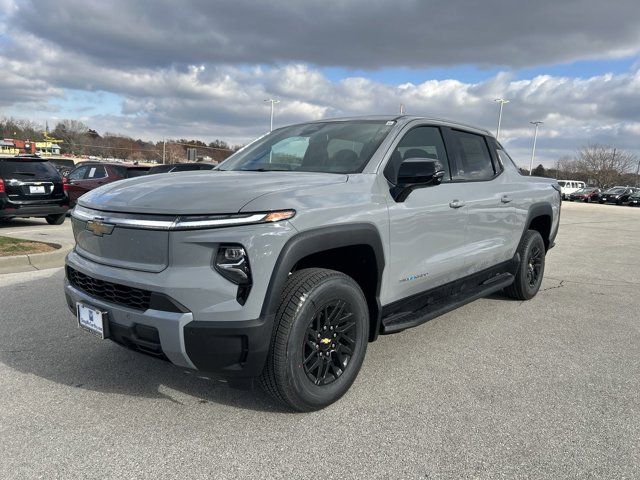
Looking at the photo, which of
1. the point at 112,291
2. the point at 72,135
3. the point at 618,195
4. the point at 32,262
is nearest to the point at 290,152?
the point at 112,291

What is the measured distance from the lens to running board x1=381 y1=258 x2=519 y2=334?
11.4 feet

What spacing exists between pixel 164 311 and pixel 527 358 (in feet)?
9.56

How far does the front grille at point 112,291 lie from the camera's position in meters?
2.66

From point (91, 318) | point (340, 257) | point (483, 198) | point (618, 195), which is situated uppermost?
point (483, 198)

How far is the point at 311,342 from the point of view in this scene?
2.92 meters

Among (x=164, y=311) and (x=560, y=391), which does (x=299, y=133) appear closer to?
(x=164, y=311)

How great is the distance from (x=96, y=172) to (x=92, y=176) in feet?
0.49

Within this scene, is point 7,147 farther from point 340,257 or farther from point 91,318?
point 340,257

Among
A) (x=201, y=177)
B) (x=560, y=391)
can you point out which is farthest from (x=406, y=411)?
(x=201, y=177)

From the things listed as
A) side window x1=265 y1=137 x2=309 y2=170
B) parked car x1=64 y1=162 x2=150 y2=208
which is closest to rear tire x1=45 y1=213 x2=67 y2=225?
parked car x1=64 y1=162 x2=150 y2=208

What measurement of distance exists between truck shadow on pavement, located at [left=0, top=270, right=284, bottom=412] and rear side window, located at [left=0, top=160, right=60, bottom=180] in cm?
665

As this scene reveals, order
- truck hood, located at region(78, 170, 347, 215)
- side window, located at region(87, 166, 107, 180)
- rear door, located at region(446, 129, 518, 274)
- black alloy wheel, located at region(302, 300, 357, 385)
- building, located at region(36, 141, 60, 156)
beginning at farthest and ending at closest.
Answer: building, located at region(36, 141, 60, 156) → side window, located at region(87, 166, 107, 180) → rear door, located at region(446, 129, 518, 274) → black alloy wheel, located at region(302, 300, 357, 385) → truck hood, located at region(78, 170, 347, 215)

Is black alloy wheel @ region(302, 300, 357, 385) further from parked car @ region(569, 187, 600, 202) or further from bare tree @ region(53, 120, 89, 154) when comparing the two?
bare tree @ region(53, 120, 89, 154)

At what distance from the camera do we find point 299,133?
4234 mm
